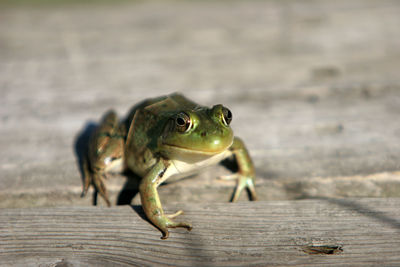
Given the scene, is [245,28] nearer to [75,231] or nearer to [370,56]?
[370,56]

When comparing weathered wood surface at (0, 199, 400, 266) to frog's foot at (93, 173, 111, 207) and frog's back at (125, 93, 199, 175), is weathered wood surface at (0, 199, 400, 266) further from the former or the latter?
frog's back at (125, 93, 199, 175)

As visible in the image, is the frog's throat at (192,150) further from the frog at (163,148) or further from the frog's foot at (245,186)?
the frog's foot at (245,186)

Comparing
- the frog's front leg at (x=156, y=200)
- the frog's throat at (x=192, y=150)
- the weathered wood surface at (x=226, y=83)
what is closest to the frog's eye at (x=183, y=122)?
the frog's throat at (x=192, y=150)

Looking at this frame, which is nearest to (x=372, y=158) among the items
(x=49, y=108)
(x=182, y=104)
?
(x=182, y=104)

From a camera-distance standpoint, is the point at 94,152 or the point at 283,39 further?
the point at 283,39

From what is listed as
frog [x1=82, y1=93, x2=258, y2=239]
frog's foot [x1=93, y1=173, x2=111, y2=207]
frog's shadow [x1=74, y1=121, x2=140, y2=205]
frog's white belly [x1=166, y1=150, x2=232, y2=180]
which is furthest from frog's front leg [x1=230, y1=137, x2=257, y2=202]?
frog's foot [x1=93, y1=173, x2=111, y2=207]

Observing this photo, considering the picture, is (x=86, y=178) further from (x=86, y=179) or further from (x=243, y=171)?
(x=243, y=171)
